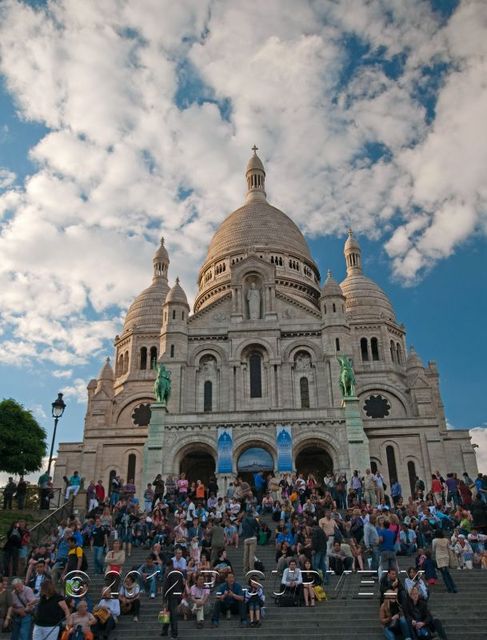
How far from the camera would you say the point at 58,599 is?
1298cm

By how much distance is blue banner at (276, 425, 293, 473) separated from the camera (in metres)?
36.8

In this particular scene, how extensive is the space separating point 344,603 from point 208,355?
27.6 m

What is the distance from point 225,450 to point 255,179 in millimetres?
38493

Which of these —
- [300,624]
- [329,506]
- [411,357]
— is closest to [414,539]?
[329,506]

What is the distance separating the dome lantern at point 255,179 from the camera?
223ft

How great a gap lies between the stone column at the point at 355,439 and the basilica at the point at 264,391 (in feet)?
0.86

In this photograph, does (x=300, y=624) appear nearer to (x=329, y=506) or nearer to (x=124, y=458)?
(x=329, y=506)

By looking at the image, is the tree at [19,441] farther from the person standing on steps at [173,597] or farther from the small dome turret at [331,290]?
the person standing on steps at [173,597]

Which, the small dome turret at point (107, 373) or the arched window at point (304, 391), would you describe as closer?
the arched window at point (304, 391)

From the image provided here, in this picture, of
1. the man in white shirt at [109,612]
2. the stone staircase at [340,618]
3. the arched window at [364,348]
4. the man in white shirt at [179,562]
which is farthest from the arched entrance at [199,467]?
the man in white shirt at [109,612]

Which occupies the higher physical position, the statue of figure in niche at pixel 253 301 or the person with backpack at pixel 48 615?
the statue of figure in niche at pixel 253 301

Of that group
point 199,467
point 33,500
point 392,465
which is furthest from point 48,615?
point 392,465

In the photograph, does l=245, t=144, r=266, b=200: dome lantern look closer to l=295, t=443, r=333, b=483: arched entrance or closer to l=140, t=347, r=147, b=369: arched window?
l=140, t=347, r=147, b=369: arched window

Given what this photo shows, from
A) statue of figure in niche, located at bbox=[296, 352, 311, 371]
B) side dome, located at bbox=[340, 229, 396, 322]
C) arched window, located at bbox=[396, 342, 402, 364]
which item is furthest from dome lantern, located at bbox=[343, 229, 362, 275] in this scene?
statue of figure in niche, located at bbox=[296, 352, 311, 371]
